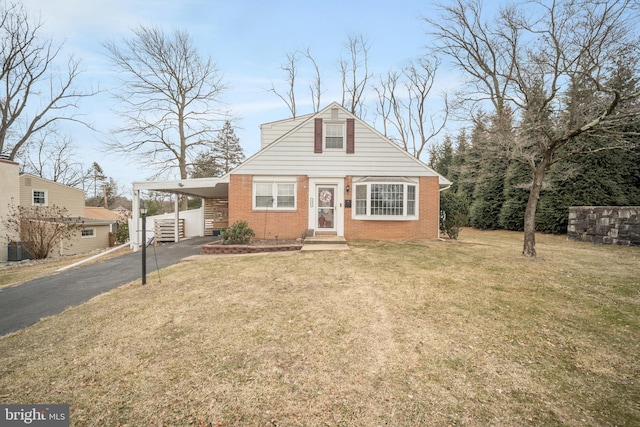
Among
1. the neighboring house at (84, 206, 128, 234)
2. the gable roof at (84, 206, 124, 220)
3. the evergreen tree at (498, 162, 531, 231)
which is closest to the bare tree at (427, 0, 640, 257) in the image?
the evergreen tree at (498, 162, 531, 231)

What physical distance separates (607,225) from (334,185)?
37.2 ft

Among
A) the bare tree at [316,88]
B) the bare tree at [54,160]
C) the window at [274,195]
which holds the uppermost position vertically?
the bare tree at [316,88]

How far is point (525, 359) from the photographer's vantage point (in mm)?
2814

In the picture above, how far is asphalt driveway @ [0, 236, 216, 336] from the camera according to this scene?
447cm

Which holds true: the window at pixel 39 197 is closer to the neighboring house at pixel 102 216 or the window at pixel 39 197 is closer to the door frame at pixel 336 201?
the neighboring house at pixel 102 216

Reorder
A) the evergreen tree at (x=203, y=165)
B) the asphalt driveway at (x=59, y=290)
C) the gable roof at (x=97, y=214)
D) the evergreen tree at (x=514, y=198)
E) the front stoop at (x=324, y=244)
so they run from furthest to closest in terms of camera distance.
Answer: the gable roof at (x=97, y=214) → the evergreen tree at (x=203, y=165) → the evergreen tree at (x=514, y=198) → the front stoop at (x=324, y=244) → the asphalt driveway at (x=59, y=290)

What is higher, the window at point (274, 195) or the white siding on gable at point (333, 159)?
the white siding on gable at point (333, 159)

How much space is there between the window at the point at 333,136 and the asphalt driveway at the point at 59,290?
23.7 feet

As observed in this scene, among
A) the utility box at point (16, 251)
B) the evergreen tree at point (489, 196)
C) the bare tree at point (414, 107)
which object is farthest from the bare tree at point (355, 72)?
the utility box at point (16, 251)

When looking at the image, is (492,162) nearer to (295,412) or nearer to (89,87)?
(295,412)

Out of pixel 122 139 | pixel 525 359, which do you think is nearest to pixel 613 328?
pixel 525 359

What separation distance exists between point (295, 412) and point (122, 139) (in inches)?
821

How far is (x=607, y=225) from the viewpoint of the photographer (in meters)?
10.7

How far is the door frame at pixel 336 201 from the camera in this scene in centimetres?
1070
